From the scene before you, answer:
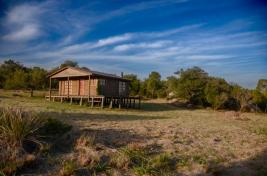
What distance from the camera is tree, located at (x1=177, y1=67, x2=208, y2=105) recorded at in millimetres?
34938

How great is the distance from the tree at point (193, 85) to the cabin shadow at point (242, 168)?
1091 inches

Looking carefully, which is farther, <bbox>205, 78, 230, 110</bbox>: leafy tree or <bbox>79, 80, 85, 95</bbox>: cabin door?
<bbox>205, 78, 230, 110</bbox>: leafy tree

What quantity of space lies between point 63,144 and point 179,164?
10.4 ft

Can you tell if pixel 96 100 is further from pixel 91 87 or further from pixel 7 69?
pixel 7 69

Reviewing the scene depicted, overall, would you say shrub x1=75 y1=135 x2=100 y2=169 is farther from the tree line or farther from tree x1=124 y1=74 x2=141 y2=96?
tree x1=124 y1=74 x2=141 y2=96

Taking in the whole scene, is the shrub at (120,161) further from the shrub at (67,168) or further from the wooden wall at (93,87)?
the wooden wall at (93,87)

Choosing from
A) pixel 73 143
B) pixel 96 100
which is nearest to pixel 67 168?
pixel 73 143

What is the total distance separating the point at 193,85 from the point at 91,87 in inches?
553

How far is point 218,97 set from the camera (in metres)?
33.1

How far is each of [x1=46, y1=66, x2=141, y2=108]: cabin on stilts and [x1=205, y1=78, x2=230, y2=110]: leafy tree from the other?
32.3 feet

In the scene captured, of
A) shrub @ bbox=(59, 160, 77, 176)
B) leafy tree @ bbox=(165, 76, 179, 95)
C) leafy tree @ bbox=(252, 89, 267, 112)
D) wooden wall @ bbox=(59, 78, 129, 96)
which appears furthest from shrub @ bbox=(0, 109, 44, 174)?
leafy tree @ bbox=(252, 89, 267, 112)

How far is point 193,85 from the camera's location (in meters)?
34.9

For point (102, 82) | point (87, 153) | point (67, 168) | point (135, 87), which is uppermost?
point (135, 87)

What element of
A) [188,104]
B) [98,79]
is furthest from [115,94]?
[188,104]
